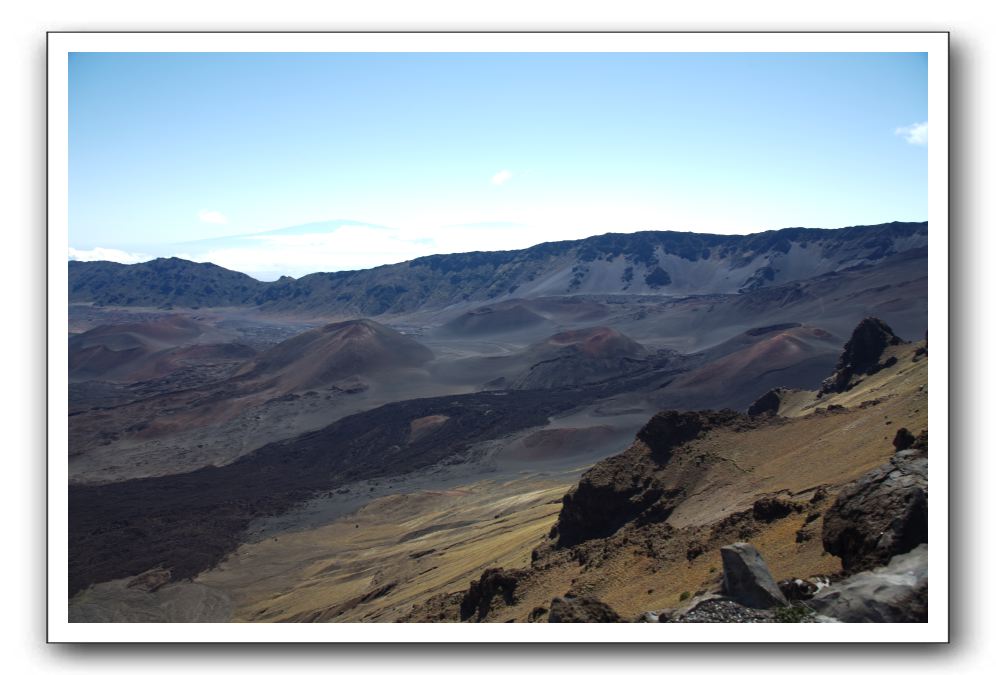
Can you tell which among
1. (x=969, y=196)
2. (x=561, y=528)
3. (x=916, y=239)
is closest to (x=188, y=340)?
(x=561, y=528)

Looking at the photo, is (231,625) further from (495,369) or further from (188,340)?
(188,340)

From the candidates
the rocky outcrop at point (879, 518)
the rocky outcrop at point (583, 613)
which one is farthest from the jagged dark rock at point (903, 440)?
the rocky outcrop at point (583, 613)

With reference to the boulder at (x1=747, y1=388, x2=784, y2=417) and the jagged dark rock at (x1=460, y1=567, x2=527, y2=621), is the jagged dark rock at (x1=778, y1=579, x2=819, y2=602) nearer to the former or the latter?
the jagged dark rock at (x1=460, y1=567, x2=527, y2=621)

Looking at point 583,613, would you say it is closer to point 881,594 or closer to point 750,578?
point 750,578

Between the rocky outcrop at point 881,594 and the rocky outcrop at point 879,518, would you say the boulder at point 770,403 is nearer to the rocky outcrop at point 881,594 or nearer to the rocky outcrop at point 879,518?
the rocky outcrop at point 879,518

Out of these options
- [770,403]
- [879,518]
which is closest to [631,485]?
[879,518]
